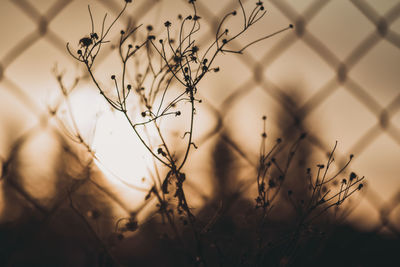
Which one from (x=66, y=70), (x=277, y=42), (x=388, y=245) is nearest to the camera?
(x=66, y=70)

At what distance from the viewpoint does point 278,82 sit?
74 centimetres

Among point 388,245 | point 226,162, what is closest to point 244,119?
point 226,162

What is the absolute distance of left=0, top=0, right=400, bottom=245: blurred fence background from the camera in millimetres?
568

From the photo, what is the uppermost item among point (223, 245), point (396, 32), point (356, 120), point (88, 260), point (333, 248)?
point (396, 32)

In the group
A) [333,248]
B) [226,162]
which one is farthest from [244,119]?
[333,248]

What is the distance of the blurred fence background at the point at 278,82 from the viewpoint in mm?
568

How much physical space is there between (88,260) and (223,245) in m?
0.24

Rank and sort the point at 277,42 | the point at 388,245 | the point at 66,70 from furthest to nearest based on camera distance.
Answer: the point at 388,245, the point at 277,42, the point at 66,70

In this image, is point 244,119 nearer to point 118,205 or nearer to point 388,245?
point 118,205

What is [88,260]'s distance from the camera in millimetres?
611

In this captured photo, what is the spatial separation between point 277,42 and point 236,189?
0.29 m

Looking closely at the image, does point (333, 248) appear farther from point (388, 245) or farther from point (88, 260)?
point (88, 260)

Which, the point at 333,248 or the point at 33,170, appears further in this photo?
the point at 333,248

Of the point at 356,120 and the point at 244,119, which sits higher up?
the point at 356,120
